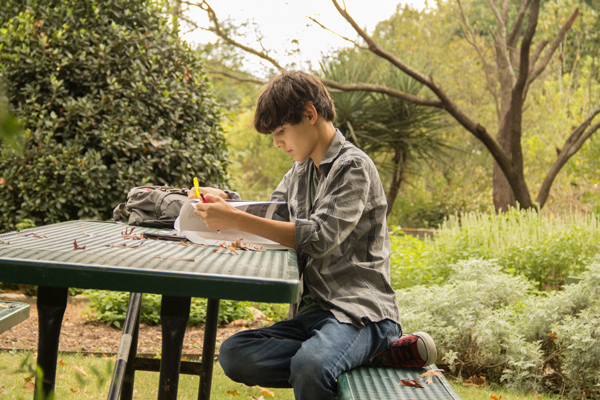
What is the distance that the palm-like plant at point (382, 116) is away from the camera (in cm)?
934

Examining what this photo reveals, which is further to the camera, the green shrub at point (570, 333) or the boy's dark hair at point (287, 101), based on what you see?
the green shrub at point (570, 333)

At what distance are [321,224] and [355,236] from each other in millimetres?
224

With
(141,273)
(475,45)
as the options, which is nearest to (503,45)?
(475,45)

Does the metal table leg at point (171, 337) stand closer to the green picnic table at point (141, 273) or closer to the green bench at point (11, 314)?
the green picnic table at point (141, 273)

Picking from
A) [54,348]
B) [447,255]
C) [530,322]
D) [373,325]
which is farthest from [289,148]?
[447,255]

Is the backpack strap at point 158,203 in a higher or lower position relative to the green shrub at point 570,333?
higher

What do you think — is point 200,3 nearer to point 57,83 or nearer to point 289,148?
point 57,83

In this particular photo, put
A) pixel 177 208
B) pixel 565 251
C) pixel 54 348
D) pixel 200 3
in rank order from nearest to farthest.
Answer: pixel 54 348, pixel 177 208, pixel 565 251, pixel 200 3

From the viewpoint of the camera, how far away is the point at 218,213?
5.13 ft

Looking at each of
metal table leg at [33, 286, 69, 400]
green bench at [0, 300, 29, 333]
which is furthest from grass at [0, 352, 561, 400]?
metal table leg at [33, 286, 69, 400]

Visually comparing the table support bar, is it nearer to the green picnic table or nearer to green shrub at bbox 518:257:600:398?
the green picnic table

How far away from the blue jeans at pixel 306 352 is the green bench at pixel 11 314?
703mm

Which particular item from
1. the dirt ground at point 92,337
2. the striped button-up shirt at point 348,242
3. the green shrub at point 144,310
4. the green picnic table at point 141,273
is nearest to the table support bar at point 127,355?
the green picnic table at point 141,273

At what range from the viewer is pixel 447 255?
15.6 feet
